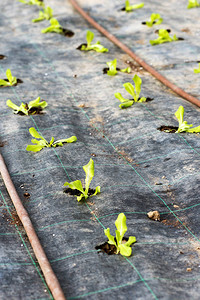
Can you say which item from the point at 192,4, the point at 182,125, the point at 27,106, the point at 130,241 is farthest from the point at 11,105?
the point at 192,4

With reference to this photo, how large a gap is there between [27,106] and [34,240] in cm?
193

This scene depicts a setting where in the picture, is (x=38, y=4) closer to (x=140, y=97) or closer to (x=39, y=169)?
(x=140, y=97)

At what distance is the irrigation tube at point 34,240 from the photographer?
2.19 metres

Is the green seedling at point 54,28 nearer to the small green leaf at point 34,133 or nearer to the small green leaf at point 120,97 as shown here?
the small green leaf at point 120,97

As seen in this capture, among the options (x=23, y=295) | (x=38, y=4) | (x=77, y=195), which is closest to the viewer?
(x=23, y=295)

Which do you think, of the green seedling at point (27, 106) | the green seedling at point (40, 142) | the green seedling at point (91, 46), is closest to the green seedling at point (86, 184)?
the green seedling at point (40, 142)

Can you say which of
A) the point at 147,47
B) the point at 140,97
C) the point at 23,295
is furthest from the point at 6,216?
the point at 147,47

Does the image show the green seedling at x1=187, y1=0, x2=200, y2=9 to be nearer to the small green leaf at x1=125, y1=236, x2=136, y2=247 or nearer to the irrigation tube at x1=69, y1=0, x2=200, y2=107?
the irrigation tube at x1=69, y1=0, x2=200, y2=107

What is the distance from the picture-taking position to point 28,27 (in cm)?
650

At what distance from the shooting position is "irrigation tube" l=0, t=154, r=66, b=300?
219 cm

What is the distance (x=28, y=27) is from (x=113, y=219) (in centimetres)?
466

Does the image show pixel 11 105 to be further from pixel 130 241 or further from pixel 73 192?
pixel 130 241

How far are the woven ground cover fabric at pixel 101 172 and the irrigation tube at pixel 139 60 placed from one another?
0.07 m

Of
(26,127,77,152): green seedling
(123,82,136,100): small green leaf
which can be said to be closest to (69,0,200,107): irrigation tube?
(123,82,136,100): small green leaf
